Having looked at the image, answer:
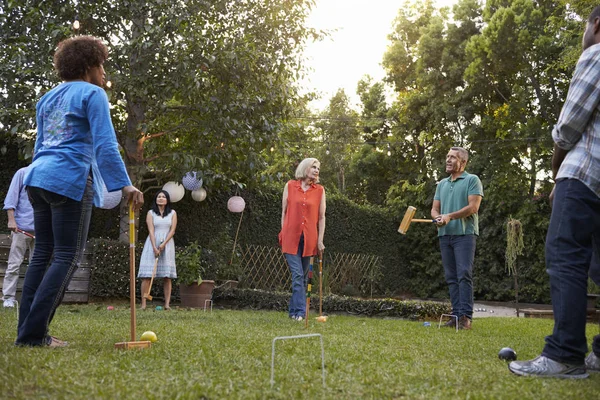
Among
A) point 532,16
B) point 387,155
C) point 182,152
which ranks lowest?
point 182,152

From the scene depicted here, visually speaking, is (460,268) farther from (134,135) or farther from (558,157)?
(134,135)

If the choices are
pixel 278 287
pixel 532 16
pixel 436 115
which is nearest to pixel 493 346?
pixel 278 287

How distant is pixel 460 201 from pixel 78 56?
11.8ft

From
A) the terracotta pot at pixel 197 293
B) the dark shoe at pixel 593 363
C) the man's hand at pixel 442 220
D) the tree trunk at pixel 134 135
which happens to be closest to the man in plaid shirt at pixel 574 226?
the dark shoe at pixel 593 363

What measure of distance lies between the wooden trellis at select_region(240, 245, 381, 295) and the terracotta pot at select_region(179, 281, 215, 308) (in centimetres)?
207

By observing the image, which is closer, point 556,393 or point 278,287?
point 556,393

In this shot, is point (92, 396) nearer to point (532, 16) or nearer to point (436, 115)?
point (532, 16)

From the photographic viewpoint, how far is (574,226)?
9.20 ft

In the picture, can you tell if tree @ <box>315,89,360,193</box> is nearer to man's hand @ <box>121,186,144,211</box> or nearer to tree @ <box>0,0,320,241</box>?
tree @ <box>0,0,320,241</box>

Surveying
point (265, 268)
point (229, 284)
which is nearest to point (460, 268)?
point (229, 284)

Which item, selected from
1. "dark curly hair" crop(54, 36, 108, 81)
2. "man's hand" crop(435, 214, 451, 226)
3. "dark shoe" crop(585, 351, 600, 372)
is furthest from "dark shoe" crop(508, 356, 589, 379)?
"man's hand" crop(435, 214, 451, 226)

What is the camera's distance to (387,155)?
1944cm

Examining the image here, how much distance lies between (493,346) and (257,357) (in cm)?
178

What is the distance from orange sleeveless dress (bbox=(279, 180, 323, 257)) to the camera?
622 cm
